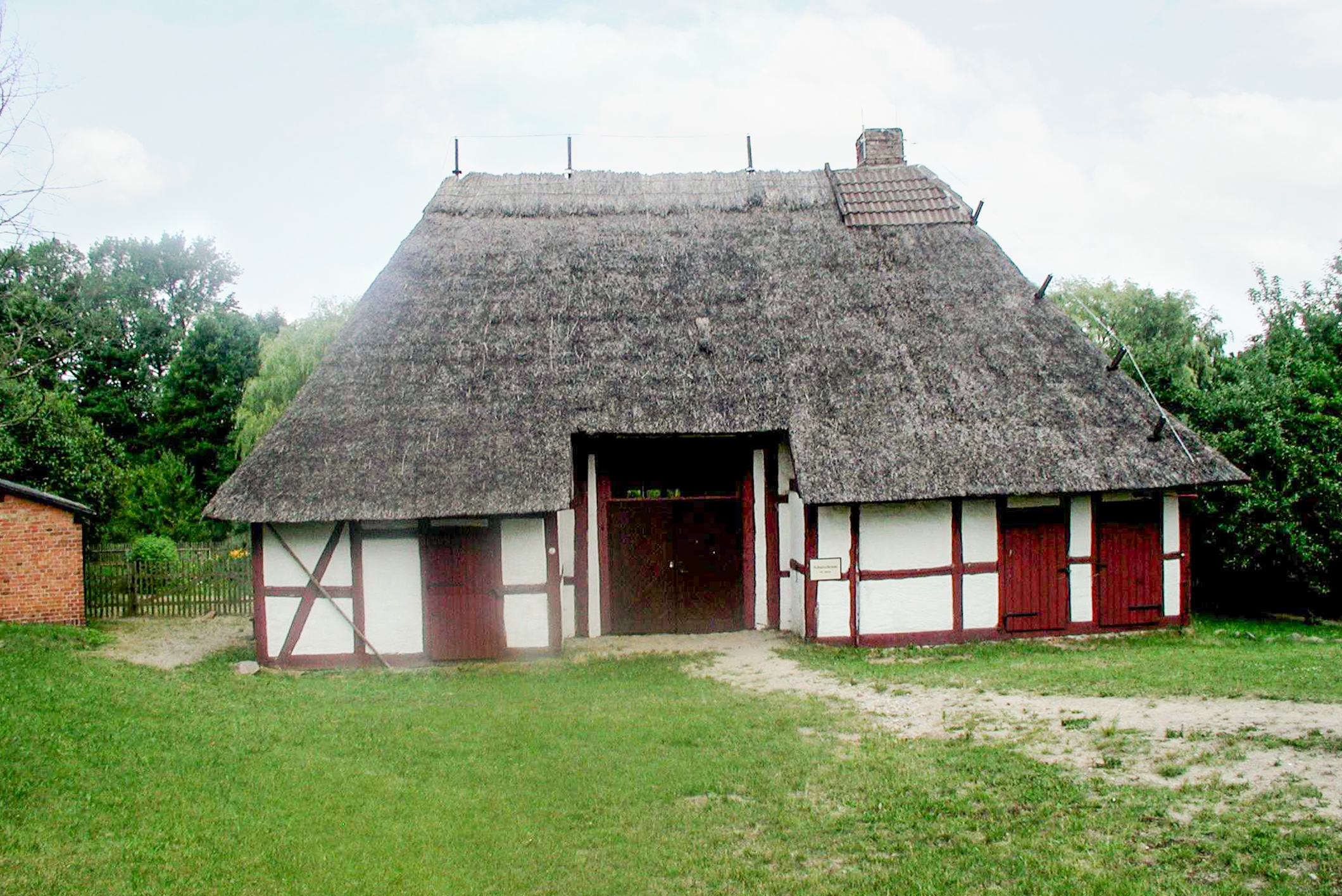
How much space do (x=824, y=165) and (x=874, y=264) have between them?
3.16 meters

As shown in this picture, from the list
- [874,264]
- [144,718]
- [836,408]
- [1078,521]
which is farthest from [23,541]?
[1078,521]

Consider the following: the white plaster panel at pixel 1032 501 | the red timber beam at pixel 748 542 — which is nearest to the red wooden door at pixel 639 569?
the red timber beam at pixel 748 542

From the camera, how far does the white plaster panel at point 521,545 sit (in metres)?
13.5

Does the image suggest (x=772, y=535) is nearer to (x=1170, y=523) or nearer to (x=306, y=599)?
(x=1170, y=523)

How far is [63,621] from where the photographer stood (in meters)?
16.9

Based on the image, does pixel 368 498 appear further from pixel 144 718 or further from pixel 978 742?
pixel 978 742

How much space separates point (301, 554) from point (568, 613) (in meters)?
4.03

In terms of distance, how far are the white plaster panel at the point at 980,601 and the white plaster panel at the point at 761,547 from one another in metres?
3.00

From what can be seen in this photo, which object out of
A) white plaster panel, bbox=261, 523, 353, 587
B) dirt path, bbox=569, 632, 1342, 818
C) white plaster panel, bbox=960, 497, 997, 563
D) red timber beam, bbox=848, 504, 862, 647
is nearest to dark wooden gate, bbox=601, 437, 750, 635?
red timber beam, bbox=848, 504, 862, 647

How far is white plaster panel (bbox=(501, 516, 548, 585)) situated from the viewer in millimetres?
13516

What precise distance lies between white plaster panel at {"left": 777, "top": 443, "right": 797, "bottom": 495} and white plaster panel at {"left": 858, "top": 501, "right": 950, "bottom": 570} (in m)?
1.39

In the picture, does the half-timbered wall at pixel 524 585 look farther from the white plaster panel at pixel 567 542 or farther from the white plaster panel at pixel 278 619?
the white plaster panel at pixel 278 619

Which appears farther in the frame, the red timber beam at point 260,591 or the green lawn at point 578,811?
the red timber beam at point 260,591

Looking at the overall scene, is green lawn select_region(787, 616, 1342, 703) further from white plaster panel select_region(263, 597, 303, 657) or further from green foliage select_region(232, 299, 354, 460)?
green foliage select_region(232, 299, 354, 460)
